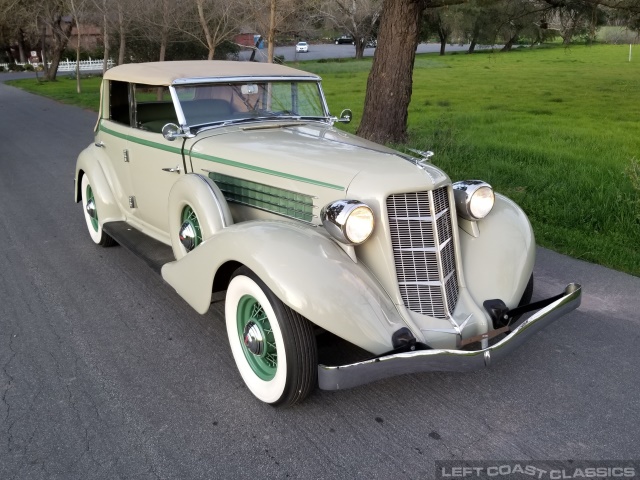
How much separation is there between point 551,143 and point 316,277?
851cm

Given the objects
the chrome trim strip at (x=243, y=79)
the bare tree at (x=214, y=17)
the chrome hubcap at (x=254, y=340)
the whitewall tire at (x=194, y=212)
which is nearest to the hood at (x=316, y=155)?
the whitewall tire at (x=194, y=212)

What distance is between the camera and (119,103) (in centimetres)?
532

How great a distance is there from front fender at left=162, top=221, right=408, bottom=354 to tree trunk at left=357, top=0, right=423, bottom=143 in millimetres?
6788

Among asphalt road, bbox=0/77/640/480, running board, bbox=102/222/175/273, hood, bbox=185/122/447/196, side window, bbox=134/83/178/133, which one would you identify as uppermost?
side window, bbox=134/83/178/133

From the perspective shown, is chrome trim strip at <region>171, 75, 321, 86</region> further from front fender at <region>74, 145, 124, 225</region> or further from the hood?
front fender at <region>74, 145, 124, 225</region>

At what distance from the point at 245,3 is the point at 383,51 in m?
5.14

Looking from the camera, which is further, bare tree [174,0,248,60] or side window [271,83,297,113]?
bare tree [174,0,248,60]

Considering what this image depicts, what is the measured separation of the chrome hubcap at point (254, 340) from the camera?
318cm

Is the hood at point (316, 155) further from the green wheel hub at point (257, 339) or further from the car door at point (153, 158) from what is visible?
the green wheel hub at point (257, 339)

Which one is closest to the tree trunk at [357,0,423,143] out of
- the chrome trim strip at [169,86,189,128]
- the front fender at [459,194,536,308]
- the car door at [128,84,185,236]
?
the car door at [128,84,185,236]

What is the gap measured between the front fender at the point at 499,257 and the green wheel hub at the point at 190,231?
1756 mm

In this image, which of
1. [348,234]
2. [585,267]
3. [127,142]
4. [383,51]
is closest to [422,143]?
[383,51]

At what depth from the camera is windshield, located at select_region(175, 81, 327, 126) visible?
443 centimetres

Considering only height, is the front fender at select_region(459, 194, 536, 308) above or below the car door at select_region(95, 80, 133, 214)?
below
